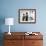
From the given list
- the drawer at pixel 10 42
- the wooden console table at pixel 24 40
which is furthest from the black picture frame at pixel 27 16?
the drawer at pixel 10 42

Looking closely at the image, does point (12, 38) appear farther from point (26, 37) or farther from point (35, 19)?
point (35, 19)

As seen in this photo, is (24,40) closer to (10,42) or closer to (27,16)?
(10,42)

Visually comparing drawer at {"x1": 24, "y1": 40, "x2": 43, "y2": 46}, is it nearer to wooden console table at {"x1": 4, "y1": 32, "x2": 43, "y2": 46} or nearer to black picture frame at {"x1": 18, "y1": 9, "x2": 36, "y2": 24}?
wooden console table at {"x1": 4, "y1": 32, "x2": 43, "y2": 46}

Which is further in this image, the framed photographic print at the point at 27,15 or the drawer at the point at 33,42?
the framed photographic print at the point at 27,15

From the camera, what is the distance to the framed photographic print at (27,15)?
4.43 m

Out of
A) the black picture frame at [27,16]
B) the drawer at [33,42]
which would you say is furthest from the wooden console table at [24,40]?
the black picture frame at [27,16]

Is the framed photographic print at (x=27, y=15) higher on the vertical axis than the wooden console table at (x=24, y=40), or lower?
higher

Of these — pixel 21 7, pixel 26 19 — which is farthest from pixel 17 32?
pixel 21 7

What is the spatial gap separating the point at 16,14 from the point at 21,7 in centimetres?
30

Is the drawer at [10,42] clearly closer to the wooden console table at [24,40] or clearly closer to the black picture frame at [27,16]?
the wooden console table at [24,40]

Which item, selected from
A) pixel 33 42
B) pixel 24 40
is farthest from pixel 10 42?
pixel 33 42

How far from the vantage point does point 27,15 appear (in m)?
4.45

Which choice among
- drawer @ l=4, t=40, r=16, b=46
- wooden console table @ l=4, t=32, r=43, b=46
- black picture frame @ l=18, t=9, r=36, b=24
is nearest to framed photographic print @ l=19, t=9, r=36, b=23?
black picture frame @ l=18, t=9, r=36, b=24

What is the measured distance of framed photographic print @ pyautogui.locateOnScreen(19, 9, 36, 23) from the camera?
4.43 meters
